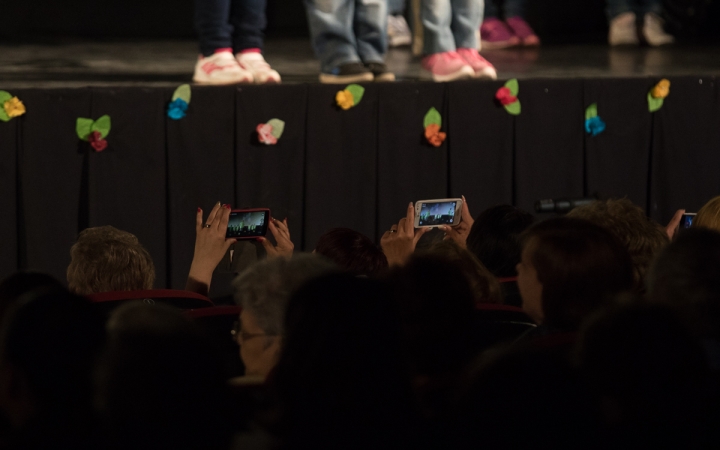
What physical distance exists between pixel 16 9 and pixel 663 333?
13.6ft

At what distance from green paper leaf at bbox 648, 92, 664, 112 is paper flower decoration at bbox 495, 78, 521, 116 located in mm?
485

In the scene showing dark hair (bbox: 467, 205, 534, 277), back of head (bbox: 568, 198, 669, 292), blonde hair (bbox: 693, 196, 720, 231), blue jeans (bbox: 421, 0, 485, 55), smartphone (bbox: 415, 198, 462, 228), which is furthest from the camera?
blue jeans (bbox: 421, 0, 485, 55)

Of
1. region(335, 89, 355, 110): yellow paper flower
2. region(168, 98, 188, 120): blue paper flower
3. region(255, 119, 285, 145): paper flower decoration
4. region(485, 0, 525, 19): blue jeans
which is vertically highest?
region(485, 0, 525, 19): blue jeans

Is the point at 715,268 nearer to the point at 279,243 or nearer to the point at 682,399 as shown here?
the point at 682,399

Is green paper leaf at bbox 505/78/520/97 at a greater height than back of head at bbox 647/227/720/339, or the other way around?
green paper leaf at bbox 505/78/520/97

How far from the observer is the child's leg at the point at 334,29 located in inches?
120

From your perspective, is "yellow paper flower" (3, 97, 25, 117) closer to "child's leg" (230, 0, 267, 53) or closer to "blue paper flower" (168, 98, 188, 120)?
"blue paper flower" (168, 98, 188, 120)

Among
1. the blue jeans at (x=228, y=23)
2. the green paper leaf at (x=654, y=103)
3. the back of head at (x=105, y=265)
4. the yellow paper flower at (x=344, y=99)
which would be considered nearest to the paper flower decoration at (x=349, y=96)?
the yellow paper flower at (x=344, y=99)

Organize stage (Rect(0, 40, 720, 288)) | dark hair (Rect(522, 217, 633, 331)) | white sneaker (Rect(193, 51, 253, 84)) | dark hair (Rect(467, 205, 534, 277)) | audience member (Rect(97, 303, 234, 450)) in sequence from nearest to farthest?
audience member (Rect(97, 303, 234, 450))
dark hair (Rect(522, 217, 633, 331))
dark hair (Rect(467, 205, 534, 277))
stage (Rect(0, 40, 720, 288))
white sneaker (Rect(193, 51, 253, 84))

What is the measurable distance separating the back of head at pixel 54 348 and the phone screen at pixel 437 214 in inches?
60.7

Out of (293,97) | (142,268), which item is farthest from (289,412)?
(293,97)

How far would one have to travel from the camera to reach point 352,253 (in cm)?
200

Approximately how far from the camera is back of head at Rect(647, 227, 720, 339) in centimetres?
138

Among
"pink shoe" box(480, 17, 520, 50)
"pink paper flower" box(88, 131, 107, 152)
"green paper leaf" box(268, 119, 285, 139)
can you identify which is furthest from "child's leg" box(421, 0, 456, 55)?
"pink paper flower" box(88, 131, 107, 152)
